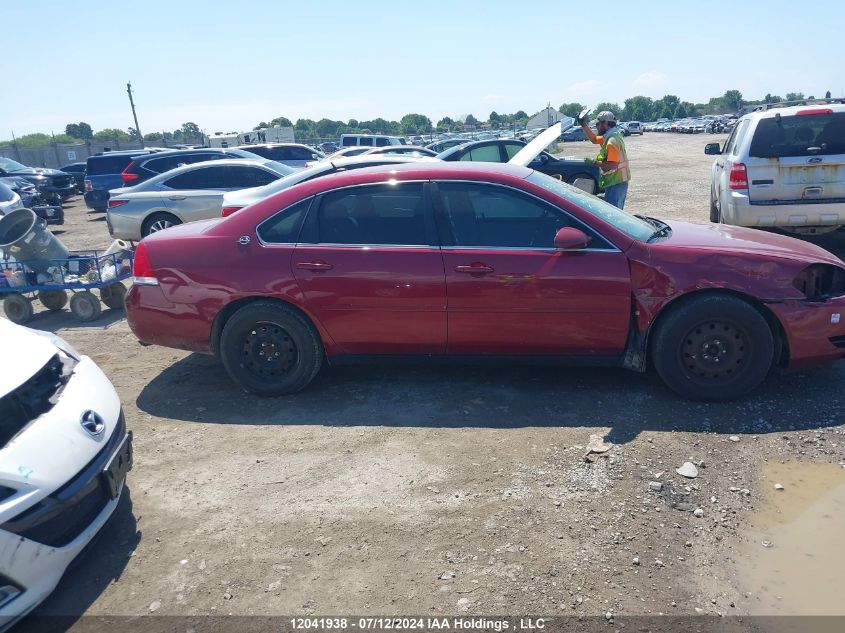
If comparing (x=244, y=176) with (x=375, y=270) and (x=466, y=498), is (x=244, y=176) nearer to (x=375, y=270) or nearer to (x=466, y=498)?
(x=375, y=270)

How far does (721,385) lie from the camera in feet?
14.3

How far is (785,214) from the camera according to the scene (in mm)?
7625

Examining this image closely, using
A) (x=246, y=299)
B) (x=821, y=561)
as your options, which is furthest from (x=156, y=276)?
(x=821, y=561)

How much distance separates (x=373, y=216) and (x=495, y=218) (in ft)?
2.91

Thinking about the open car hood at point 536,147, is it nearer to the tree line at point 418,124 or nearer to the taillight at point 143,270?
the taillight at point 143,270

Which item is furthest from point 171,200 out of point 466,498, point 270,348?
point 466,498

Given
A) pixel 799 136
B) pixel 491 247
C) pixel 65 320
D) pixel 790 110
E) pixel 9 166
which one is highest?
pixel 9 166

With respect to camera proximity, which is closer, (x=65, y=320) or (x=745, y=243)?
(x=745, y=243)

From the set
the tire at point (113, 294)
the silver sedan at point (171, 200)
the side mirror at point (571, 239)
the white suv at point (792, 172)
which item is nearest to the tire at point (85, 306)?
the tire at point (113, 294)

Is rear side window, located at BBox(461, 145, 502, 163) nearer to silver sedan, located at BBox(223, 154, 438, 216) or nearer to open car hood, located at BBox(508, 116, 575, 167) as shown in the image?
silver sedan, located at BBox(223, 154, 438, 216)

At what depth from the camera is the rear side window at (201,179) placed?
1075 cm

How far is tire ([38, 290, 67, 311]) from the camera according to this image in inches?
308

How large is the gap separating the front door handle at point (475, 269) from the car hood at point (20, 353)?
2.53 m

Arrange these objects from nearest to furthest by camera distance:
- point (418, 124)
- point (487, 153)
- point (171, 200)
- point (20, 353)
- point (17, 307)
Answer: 1. point (20, 353)
2. point (17, 307)
3. point (171, 200)
4. point (487, 153)
5. point (418, 124)
